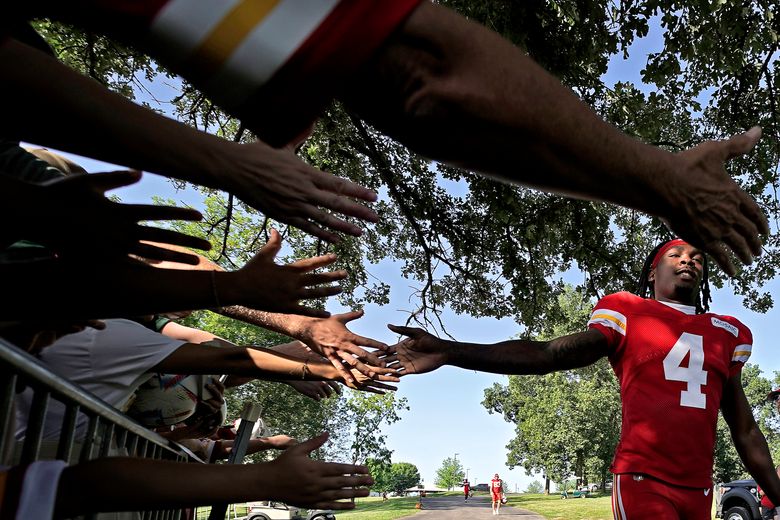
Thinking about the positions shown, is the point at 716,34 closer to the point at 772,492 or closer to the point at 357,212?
the point at 772,492

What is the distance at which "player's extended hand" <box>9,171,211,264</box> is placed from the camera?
1608 millimetres

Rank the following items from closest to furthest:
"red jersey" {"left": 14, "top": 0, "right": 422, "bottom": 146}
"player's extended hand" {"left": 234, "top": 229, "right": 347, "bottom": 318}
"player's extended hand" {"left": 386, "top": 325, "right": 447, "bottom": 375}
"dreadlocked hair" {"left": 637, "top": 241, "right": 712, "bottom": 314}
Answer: "red jersey" {"left": 14, "top": 0, "right": 422, "bottom": 146} < "player's extended hand" {"left": 234, "top": 229, "right": 347, "bottom": 318} < "player's extended hand" {"left": 386, "top": 325, "right": 447, "bottom": 375} < "dreadlocked hair" {"left": 637, "top": 241, "right": 712, "bottom": 314}

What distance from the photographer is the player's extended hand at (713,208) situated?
1.15 m

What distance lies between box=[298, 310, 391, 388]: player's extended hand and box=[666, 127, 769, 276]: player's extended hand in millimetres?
2024

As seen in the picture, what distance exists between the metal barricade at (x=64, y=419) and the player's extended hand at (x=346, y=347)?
3.11 feet

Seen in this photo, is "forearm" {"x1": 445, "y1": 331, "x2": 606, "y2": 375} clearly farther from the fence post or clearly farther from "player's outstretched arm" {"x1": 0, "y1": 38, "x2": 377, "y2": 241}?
"player's outstretched arm" {"x1": 0, "y1": 38, "x2": 377, "y2": 241}

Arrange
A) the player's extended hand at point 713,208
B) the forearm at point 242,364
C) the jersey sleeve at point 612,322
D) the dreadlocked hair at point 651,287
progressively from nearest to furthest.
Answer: the player's extended hand at point 713,208, the forearm at point 242,364, the jersey sleeve at point 612,322, the dreadlocked hair at point 651,287

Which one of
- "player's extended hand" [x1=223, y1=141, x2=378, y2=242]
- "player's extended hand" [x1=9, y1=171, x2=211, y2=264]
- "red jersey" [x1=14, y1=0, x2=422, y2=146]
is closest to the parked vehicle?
"player's extended hand" [x1=223, y1=141, x2=378, y2=242]

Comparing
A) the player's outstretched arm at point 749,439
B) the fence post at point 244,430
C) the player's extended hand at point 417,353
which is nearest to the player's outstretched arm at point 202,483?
the player's extended hand at point 417,353

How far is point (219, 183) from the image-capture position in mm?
1551

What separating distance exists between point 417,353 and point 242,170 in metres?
1.96

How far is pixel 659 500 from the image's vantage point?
11.0 ft

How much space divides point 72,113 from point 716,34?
25.6 feet

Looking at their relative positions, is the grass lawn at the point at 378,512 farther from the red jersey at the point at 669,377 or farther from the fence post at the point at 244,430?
the red jersey at the point at 669,377
